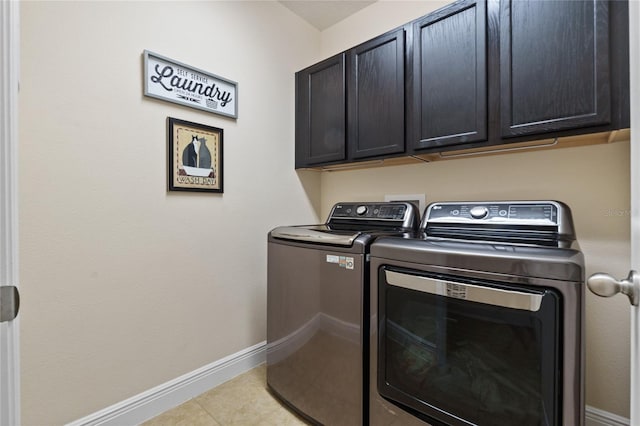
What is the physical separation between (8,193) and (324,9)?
7.74 ft

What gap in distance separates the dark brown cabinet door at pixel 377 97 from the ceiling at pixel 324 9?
575mm

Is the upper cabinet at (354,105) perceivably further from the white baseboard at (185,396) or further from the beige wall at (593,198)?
the white baseboard at (185,396)

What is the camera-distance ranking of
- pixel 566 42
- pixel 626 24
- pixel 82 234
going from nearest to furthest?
1. pixel 626 24
2. pixel 566 42
3. pixel 82 234

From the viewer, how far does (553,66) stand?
1.22 m

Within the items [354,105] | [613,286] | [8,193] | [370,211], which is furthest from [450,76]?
[8,193]

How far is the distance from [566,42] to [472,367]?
134cm

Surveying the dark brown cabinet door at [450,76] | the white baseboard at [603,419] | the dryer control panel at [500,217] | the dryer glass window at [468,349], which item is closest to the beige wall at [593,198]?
the white baseboard at [603,419]

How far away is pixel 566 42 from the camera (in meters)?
1.19

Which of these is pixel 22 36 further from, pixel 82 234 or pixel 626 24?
pixel 626 24

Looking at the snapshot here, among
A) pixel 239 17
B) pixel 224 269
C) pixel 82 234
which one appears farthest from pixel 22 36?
pixel 224 269

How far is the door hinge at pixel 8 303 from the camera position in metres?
0.54

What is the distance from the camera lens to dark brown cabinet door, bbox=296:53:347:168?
77.2 inches

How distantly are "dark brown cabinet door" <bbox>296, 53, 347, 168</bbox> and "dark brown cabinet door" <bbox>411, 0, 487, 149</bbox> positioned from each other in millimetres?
521

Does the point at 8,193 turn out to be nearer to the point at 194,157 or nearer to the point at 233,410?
the point at 194,157
